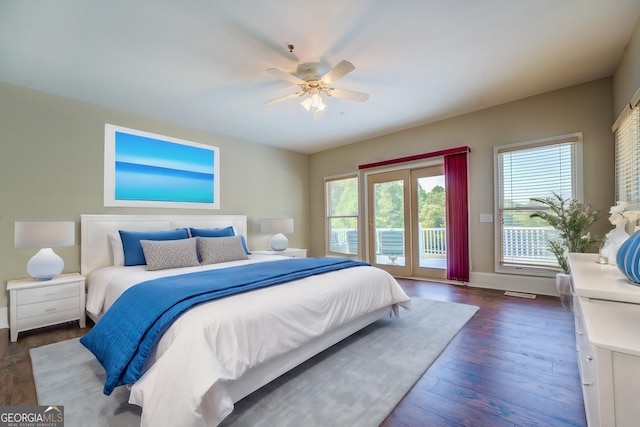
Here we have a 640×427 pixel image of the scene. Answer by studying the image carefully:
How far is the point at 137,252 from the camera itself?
3246 mm

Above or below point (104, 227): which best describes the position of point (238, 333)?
below

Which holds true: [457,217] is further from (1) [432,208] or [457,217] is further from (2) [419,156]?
(2) [419,156]

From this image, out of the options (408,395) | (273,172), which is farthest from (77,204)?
(408,395)

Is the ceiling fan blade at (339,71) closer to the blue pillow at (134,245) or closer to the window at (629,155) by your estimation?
the window at (629,155)

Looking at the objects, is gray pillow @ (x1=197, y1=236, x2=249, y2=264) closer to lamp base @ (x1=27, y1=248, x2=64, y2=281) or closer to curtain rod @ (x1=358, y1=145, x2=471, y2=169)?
lamp base @ (x1=27, y1=248, x2=64, y2=281)

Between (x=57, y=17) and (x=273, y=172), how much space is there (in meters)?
3.81

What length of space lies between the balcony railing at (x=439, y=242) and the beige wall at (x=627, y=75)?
1639mm

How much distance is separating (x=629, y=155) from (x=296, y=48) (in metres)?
3.17

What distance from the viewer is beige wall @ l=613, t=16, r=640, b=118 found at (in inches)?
93.5

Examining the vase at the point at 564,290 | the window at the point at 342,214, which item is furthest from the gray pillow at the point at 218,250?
the vase at the point at 564,290

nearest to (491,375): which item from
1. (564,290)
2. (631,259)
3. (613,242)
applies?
(631,259)

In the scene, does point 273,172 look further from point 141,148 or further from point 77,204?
point 77,204

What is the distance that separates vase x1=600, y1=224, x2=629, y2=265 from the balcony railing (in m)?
2.01

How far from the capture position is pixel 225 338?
151 centimetres
